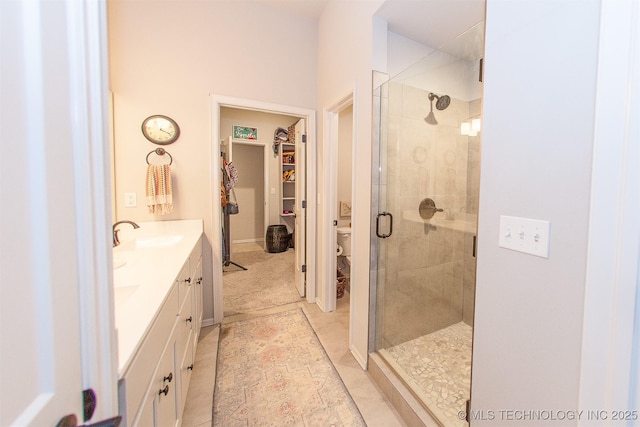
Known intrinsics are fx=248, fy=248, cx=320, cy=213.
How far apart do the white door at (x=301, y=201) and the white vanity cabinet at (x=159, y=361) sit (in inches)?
59.4

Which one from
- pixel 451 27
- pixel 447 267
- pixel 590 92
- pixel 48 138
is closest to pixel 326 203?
pixel 447 267

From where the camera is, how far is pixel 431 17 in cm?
171

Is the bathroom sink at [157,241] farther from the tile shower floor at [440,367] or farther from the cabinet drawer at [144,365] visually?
the tile shower floor at [440,367]

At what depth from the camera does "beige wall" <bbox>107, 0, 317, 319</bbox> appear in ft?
6.65

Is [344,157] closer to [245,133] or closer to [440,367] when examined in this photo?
[245,133]

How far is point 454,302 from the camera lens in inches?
85.4

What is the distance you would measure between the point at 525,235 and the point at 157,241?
220 cm

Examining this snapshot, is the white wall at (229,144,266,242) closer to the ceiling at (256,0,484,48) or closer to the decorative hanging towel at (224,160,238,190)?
the decorative hanging towel at (224,160,238,190)

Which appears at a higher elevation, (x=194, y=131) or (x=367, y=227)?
(x=194, y=131)

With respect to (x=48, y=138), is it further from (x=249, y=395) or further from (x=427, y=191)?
(x=427, y=191)

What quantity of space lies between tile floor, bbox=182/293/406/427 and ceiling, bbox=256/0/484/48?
2253mm

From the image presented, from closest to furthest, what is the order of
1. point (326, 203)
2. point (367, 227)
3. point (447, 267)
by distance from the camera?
point (367, 227) → point (447, 267) → point (326, 203)

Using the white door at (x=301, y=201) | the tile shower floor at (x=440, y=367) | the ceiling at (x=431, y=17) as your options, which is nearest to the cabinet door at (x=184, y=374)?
the tile shower floor at (x=440, y=367)

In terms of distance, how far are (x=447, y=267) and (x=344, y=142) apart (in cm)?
210
